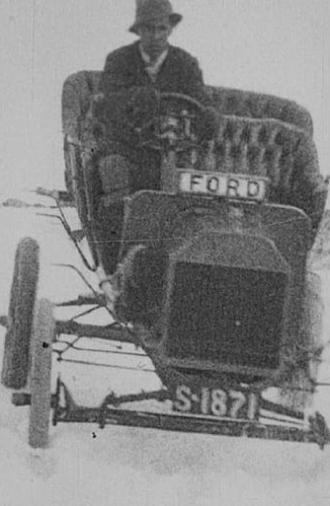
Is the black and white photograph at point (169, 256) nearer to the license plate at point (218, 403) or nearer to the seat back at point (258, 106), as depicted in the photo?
the license plate at point (218, 403)

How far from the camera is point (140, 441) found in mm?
3877

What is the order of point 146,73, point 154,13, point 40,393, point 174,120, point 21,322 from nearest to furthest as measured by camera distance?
point 40,393
point 21,322
point 174,120
point 154,13
point 146,73

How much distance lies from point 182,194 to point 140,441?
1.19m

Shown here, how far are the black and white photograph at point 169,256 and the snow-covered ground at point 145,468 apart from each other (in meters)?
0.01

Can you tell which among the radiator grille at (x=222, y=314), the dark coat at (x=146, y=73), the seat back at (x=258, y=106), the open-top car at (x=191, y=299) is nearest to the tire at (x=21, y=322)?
the open-top car at (x=191, y=299)

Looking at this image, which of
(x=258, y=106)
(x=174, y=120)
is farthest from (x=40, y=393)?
(x=258, y=106)

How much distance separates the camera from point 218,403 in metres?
3.49

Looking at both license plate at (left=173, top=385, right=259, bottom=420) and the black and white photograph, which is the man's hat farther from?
license plate at (left=173, top=385, right=259, bottom=420)

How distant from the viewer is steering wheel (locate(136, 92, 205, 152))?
4047 millimetres

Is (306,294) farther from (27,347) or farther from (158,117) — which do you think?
(27,347)

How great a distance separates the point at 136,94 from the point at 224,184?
85 centimetres

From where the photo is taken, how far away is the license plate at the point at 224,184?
3666 mm

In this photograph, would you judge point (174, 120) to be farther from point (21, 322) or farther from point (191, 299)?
point (21, 322)

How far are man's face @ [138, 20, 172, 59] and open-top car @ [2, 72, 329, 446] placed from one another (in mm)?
590
